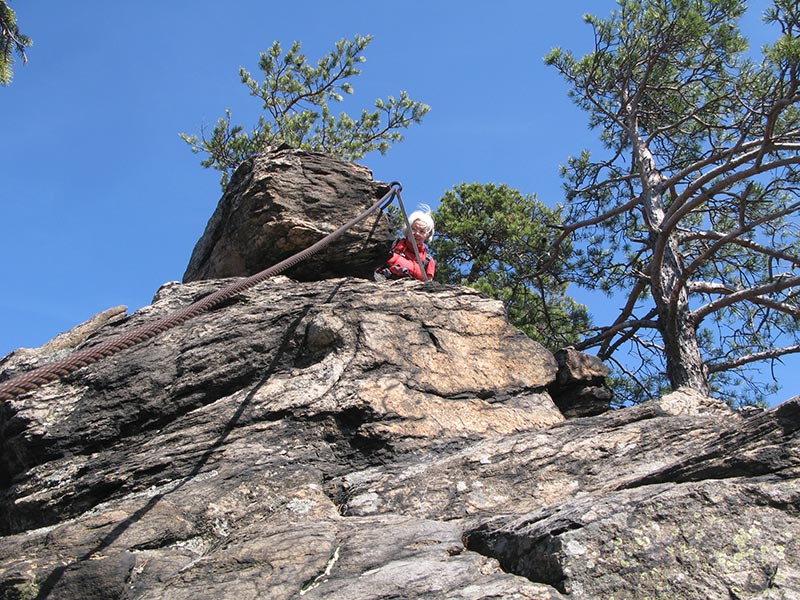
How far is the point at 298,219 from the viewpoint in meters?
6.61

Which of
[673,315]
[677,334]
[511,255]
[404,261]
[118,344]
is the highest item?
[511,255]

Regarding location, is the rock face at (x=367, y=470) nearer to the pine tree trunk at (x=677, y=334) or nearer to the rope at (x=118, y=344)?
the rope at (x=118, y=344)

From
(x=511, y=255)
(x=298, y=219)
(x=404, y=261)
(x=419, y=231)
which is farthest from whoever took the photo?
(x=511, y=255)

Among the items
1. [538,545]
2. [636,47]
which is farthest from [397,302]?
[636,47]

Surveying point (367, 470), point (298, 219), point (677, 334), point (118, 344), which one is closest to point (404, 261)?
point (298, 219)

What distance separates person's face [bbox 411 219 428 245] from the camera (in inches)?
293

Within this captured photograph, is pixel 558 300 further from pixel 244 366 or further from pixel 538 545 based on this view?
pixel 538 545

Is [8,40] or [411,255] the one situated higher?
[8,40]

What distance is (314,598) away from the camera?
3191mm

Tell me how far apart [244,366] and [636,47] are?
27.1 ft

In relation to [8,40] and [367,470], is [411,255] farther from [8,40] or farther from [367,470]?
[8,40]

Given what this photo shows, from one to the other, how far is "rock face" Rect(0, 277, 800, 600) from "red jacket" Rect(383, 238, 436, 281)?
79 cm

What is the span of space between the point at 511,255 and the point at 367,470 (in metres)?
8.15

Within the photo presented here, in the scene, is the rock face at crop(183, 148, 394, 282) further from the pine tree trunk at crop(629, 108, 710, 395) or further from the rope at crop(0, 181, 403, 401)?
the pine tree trunk at crop(629, 108, 710, 395)
